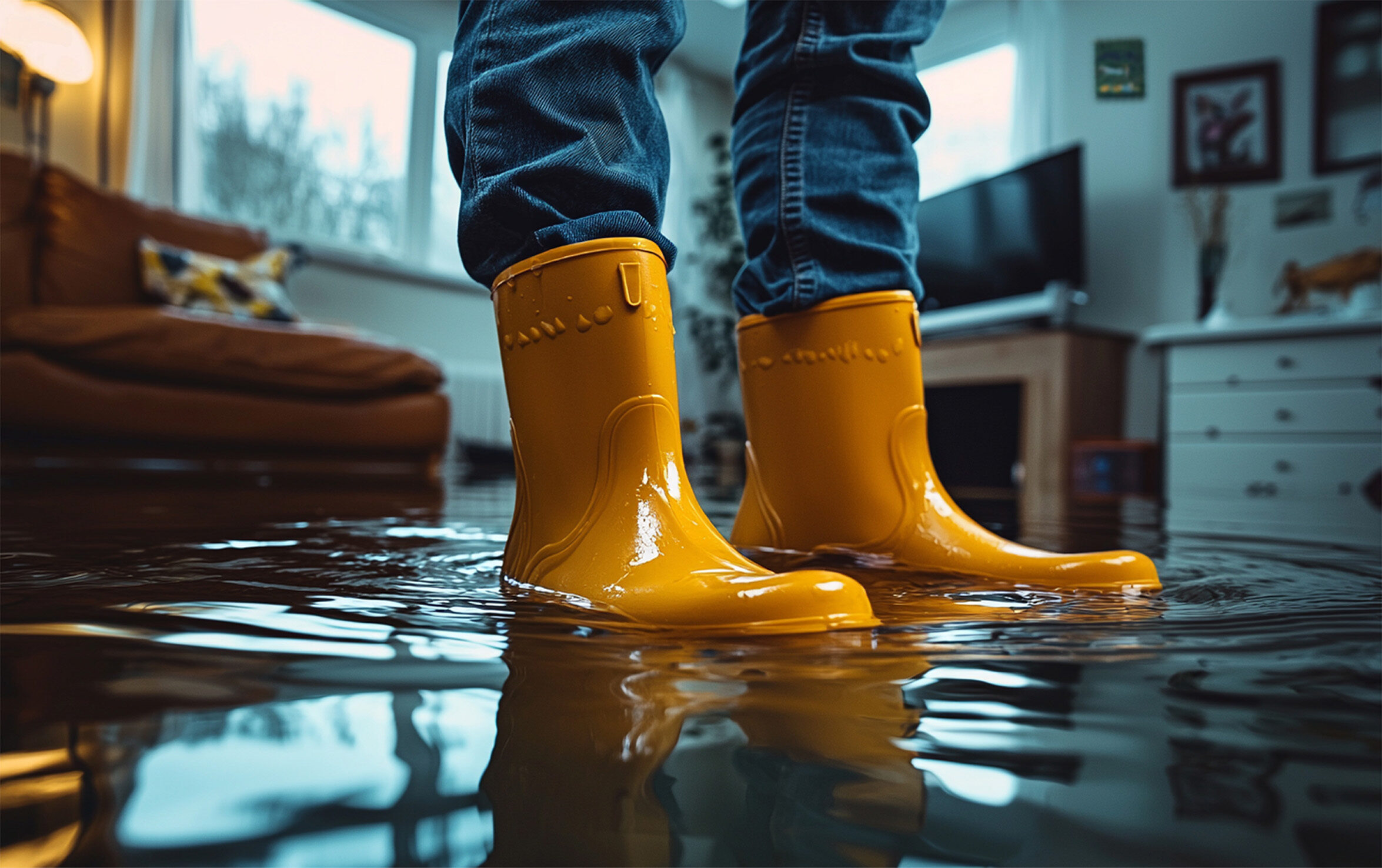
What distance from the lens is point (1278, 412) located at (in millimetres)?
2994

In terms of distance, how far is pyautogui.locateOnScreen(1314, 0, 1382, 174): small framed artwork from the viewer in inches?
131

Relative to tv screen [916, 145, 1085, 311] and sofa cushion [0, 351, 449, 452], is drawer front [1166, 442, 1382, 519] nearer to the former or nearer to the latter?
tv screen [916, 145, 1085, 311]

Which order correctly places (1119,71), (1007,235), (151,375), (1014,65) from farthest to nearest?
(1014,65) < (1007,235) < (151,375) < (1119,71)

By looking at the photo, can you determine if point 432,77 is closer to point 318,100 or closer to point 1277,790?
point 318,100

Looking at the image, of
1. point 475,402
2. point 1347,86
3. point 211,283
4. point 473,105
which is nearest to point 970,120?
point 1347,86

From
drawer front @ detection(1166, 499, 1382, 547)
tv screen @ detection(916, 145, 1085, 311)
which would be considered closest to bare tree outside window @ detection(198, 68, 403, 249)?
tv screen @ detection(916, 145, 1085, 311)

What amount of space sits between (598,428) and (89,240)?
9.77ft

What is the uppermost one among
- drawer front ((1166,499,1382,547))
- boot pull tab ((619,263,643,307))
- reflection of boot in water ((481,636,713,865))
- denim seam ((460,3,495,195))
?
denim seam ((460,3,495,195))

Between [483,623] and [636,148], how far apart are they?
31 centimetres

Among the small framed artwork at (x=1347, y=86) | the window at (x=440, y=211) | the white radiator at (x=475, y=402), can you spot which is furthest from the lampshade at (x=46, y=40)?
the small framed artwork at (x=1347, y=86)

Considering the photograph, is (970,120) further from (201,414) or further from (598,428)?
(598,428)

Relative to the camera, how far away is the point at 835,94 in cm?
69

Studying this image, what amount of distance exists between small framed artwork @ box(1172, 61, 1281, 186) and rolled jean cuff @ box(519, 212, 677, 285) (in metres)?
4.01

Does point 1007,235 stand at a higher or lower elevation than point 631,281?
higher
